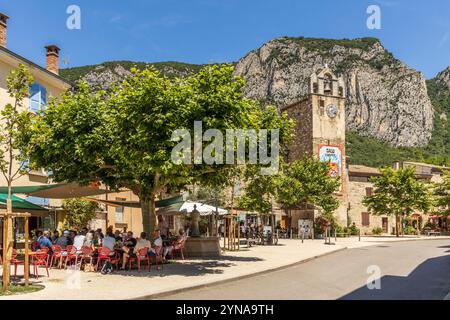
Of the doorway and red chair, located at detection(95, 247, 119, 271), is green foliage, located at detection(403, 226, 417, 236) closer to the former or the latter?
the doorway

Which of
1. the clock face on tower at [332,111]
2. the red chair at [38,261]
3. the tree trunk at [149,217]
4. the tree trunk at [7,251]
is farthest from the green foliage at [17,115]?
the clock face on tower at [332,111]

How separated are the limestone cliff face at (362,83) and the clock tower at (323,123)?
2640 inches

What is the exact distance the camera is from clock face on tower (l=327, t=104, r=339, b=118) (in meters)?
50.7

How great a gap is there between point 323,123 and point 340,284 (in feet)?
129

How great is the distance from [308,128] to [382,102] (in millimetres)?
82763

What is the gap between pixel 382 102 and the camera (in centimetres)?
12550

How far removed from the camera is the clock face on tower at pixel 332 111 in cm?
5074

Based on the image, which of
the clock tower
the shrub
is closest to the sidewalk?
the clock tower

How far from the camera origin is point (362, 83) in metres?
128

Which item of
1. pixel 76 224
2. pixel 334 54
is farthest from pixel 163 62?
pixel 76 224

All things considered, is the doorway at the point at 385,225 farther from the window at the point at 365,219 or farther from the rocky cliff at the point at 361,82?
the rocky cliff at the point at 361,82

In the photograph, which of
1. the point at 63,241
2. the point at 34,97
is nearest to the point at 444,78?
the point at 34,97

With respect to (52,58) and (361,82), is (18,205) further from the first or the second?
(361,82)
